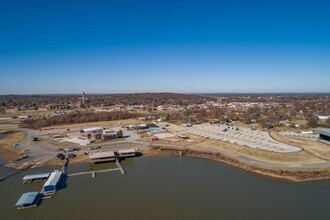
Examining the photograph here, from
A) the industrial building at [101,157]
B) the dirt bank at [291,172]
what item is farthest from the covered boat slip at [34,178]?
the dirt bank at [291,172]

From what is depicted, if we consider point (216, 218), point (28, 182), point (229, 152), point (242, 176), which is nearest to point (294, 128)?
point (229, 152)

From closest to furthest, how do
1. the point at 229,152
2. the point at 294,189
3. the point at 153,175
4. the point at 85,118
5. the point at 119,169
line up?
the point at 294,189 < the point at 153,175 < the point at 119,169 < the point at 229,152 < the point at 85,118

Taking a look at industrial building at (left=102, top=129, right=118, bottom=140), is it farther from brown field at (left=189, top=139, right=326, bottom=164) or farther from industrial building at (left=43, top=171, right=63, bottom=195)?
industrial building at (left=43, top=171, right=63, bottom=195)

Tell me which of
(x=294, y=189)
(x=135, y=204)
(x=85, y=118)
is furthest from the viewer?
(x=85, y=118)

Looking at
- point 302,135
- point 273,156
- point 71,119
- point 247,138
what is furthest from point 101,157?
point 71,119

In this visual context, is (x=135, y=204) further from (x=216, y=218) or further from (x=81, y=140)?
(x=81, y=140)

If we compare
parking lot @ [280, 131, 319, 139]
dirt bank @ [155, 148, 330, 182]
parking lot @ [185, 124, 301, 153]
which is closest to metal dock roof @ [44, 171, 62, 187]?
dirt bank @ [155, 148, 330, 182]
